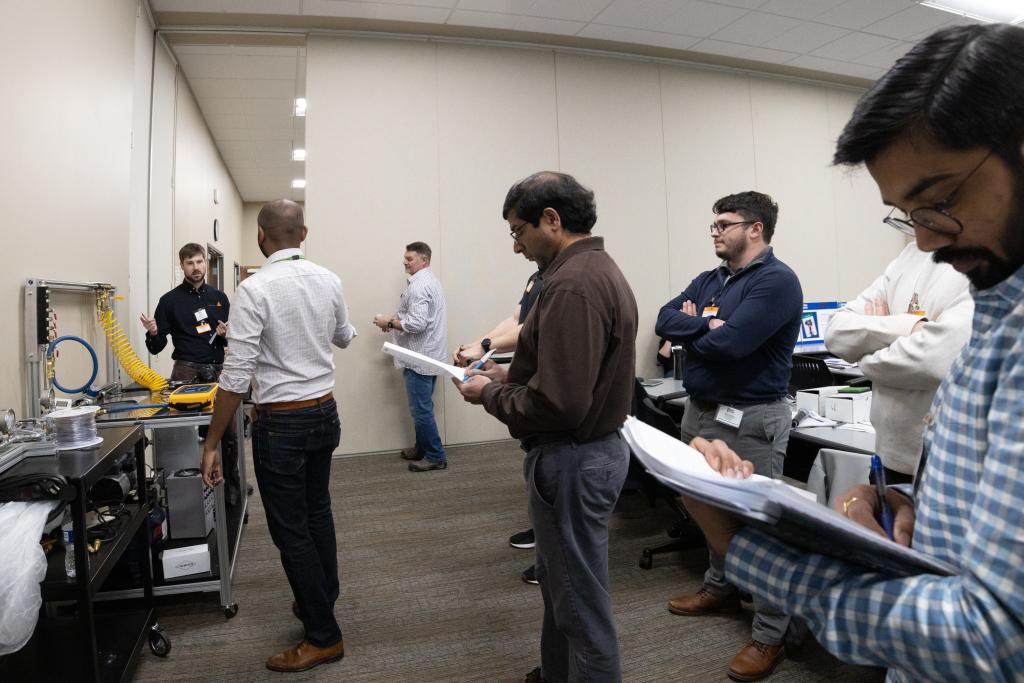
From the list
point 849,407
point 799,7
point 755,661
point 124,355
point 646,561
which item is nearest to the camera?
point 755,661

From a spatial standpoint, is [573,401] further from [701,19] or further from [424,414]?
[701,19]

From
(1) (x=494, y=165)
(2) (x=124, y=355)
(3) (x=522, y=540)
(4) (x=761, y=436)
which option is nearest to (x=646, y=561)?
(3) (x=522, y=540)

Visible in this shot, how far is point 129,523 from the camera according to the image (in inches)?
74.5

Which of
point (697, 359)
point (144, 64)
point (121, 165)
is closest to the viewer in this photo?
point (697, 359)

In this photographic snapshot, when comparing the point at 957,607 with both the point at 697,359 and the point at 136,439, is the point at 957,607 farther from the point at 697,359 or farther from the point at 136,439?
the point at 136,439

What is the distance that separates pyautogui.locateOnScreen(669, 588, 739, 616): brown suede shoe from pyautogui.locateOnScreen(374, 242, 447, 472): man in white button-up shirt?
92.4 inches

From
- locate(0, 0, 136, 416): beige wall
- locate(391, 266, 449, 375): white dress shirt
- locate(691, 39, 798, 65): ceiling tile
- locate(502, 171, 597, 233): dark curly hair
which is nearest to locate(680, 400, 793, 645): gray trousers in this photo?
locate(502, 171, 597, 233): dark curly hair

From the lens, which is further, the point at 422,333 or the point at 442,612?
the point at 422,333

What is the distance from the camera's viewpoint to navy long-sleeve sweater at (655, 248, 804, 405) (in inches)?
79.1

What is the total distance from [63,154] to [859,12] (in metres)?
5.53

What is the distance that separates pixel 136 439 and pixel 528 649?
1565 millimetres

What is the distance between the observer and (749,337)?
6.57 ft

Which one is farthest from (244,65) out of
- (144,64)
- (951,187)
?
(951,187)

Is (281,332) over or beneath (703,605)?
over
